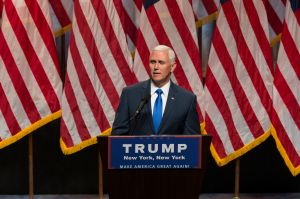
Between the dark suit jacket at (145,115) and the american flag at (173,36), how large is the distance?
1.77 meters

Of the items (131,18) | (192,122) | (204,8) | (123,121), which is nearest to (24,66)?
(131,18)

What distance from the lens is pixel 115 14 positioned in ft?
18.0

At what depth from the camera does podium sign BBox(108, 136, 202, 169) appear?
128 inches

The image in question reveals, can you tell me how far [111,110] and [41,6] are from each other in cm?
105

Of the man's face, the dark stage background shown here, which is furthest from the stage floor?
the man's face

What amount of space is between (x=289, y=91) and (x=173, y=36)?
3.55ft

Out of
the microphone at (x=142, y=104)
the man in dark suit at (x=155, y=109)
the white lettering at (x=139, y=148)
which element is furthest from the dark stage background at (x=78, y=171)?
the white lettering at (x=139, y=148)

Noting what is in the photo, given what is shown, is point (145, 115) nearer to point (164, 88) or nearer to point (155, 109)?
point (155, 109)

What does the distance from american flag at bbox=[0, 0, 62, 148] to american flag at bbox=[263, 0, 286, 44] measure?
1.97 m

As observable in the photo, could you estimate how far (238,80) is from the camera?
5.55 metres

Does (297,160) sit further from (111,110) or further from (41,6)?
(41,6)

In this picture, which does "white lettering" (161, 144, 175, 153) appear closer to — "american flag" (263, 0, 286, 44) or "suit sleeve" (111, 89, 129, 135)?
"suit sleeve" (111, 89, 129, 135)

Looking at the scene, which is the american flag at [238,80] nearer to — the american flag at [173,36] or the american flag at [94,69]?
the american flag at [173,36]

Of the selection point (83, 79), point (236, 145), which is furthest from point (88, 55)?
point (236, 145)
